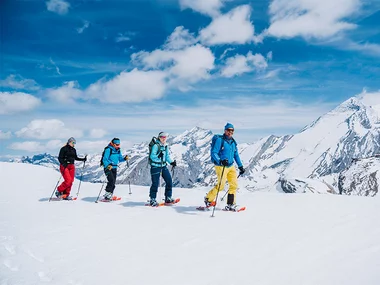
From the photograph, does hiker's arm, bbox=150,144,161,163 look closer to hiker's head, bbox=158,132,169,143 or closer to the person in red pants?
hiker's head, bbox=158,132,169,143

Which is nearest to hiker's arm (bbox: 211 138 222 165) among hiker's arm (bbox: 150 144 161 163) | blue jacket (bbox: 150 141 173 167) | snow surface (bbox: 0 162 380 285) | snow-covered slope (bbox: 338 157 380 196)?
snow surface (bbox: 0 162 380 285)

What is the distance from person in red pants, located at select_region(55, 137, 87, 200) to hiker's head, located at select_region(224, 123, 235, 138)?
304 inches

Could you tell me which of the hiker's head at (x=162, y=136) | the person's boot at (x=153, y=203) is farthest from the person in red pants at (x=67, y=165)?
the hiker's head at (x=162, y=136)

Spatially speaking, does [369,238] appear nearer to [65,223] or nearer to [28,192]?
[65,223]

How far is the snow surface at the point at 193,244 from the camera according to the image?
5695 millimetres

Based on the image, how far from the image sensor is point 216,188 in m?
11.5

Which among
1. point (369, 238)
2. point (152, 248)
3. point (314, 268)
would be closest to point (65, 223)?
point (152, 248)

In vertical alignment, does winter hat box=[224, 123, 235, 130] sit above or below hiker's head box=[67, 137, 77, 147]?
above

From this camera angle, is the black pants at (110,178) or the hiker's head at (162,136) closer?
the hiker's head at (162,136)

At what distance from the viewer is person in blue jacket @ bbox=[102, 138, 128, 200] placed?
551 inches

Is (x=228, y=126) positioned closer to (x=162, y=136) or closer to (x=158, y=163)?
(x=162, y=136)

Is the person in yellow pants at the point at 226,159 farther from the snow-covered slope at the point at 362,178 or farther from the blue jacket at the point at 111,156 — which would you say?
the snow-covered slope at the point at 362,178

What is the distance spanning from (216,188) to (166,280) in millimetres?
6115

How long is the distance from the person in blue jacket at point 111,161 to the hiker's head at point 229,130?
5302mm
